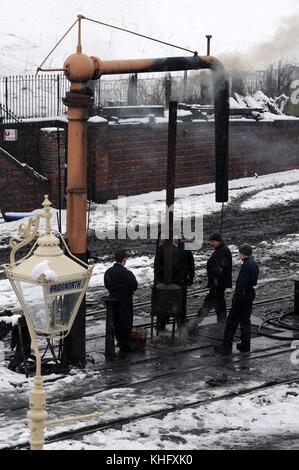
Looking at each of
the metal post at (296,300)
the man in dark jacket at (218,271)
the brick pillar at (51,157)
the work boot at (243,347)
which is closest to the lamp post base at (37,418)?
the work boot at (243,347)

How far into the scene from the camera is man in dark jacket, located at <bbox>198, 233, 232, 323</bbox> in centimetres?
1366

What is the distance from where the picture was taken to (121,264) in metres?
12.6

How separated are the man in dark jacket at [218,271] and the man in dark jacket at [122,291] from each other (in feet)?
5.58

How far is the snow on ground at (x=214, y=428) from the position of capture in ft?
30.4

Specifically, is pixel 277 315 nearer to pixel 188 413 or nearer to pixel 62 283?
pixel 188 413

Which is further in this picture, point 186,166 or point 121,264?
point 186,166

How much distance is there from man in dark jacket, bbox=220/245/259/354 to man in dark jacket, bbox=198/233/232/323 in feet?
3.21

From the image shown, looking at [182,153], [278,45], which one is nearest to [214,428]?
[278,45]

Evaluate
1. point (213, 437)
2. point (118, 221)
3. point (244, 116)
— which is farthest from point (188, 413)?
point (244, 116)

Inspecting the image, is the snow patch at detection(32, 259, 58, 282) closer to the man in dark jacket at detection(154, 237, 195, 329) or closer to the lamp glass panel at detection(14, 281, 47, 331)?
the lamp glass panel at detection(14, 281, 47, 331)

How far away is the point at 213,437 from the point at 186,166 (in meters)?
18.9

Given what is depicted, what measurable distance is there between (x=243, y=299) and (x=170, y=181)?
201 centimetres

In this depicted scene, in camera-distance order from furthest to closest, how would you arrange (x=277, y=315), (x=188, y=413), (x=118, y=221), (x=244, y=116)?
(x=244, y=116), (x=118, y=221), (x=277, y=315), (x=188, y=413)

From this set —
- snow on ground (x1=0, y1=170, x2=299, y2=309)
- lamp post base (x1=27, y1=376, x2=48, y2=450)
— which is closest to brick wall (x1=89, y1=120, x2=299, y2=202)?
snow on ground (x1=0, y1=170, x2=299, y2=309)
